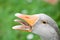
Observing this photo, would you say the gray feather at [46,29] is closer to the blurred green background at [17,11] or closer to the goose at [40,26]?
the goose at [40,26]

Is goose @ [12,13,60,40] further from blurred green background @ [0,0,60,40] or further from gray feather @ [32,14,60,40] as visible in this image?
blurred green background @ [0,0,60,40]

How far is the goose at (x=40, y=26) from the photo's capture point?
3.90m

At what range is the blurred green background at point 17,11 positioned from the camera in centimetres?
544

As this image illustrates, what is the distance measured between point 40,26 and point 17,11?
1828 millimetres

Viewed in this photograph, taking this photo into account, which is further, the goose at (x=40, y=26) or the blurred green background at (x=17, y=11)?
the blurred green background at (x=17, y=11)

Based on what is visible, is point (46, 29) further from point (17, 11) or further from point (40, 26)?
point (17, 11)

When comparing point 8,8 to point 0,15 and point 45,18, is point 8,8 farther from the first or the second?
point 45,18

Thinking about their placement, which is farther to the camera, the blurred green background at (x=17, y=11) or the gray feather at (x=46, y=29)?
the blurred green background at (x=17, y=11)

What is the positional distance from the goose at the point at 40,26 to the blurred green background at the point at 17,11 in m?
1.33

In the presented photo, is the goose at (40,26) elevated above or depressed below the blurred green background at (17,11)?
below

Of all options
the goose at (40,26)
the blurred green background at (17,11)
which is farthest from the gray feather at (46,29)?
the blurred green background at (17,11)

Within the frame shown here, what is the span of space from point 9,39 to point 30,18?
139cm

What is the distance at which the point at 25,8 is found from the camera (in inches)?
235

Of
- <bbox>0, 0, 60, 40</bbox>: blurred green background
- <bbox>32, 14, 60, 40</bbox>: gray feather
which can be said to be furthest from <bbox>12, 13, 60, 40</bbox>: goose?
<bbox>0, 0, 60, 40</bbox>: blurred green background
